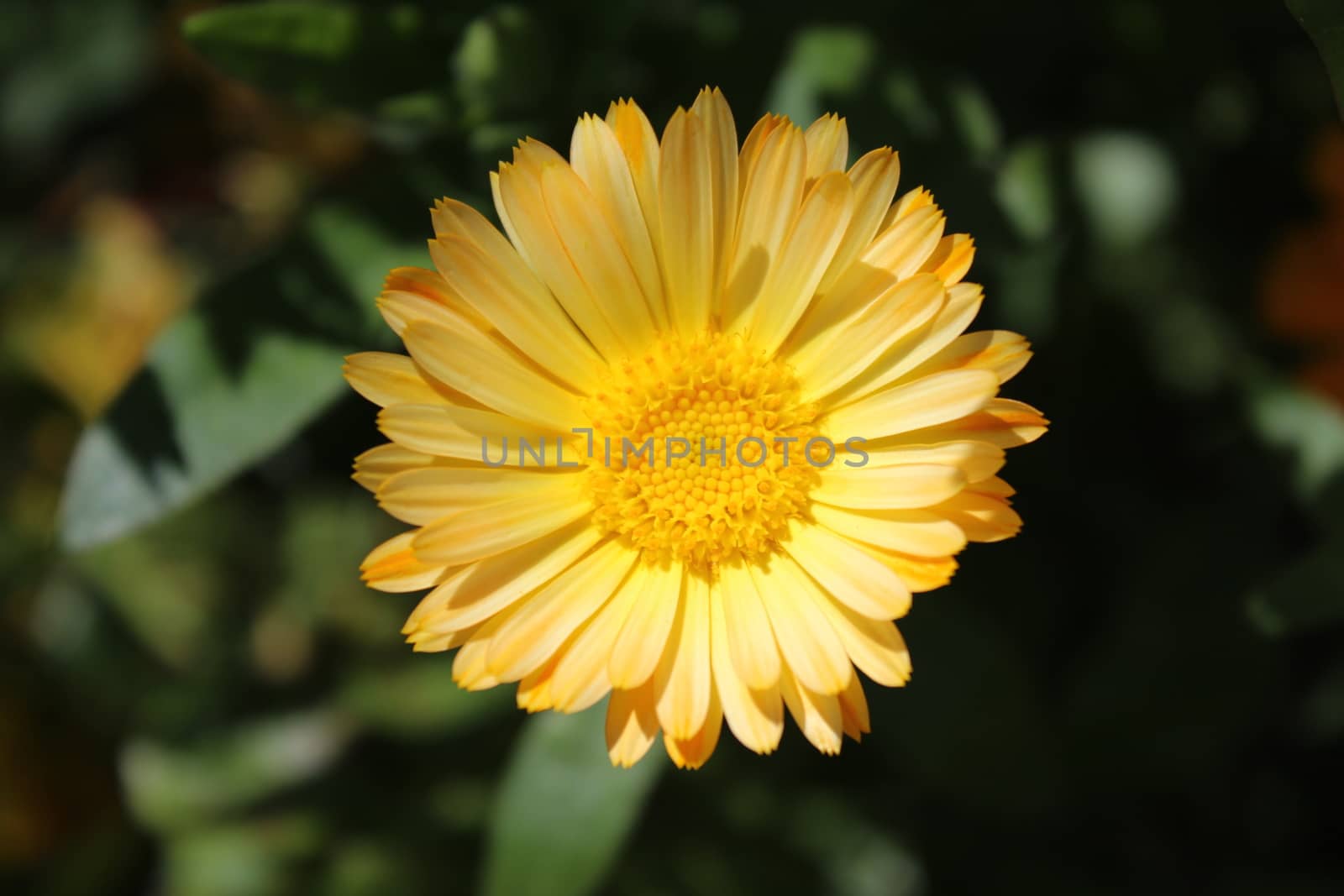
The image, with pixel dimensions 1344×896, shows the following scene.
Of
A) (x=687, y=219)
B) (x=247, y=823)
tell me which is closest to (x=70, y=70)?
(x=247, y=823)

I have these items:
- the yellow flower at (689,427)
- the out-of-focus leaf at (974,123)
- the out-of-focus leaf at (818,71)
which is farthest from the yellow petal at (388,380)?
the out-of-focus leaf at (974,123)

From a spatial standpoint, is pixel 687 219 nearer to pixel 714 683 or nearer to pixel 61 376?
pixel 714 683

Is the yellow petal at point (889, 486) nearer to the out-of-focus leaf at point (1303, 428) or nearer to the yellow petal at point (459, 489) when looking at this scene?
the yellow petal at point (459, 489)

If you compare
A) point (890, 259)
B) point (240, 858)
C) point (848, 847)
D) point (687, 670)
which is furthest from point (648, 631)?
point (240, 858)

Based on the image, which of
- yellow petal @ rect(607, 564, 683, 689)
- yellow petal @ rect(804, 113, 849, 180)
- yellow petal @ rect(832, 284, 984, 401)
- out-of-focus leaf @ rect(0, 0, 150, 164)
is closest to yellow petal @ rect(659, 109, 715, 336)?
yellow petal @ rect(804, 113, 849, 180)

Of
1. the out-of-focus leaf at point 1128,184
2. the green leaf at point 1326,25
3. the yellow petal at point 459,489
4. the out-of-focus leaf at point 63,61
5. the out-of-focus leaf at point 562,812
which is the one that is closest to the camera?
the green leaf at point 1326,25

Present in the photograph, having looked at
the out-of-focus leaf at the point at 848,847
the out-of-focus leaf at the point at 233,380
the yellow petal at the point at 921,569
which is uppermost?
the yellow petal at the point at 921,569

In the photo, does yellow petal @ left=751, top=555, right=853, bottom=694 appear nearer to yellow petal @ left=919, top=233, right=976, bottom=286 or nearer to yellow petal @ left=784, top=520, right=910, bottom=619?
yellow petal @ left=784, top=520, right=910, bottom=619

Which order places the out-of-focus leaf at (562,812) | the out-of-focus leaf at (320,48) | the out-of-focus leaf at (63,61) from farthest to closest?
the out-of-focus leaf at (63,61)
the out-of-focus leaf at (562,812)
the out-of-focus leaf at (320,48)
